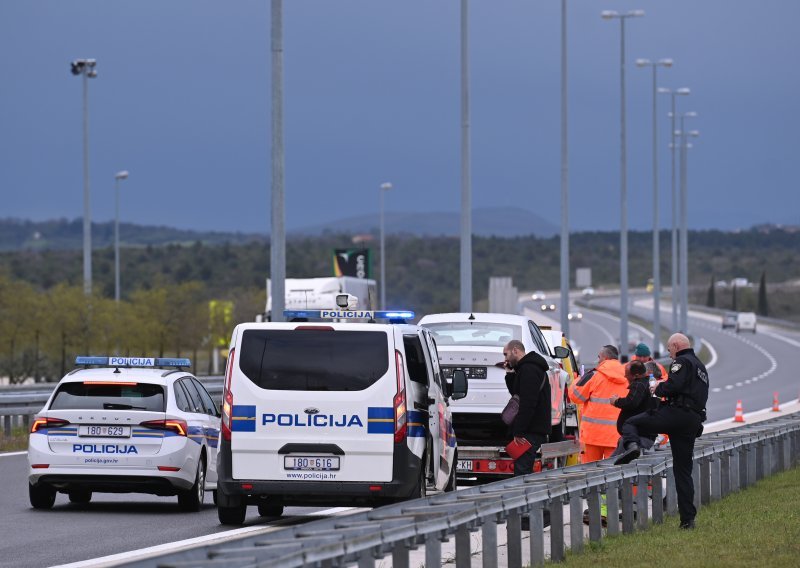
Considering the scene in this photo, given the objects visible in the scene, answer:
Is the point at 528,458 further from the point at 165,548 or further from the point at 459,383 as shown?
the point at 165,548

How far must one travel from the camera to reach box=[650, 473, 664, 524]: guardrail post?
15.6m

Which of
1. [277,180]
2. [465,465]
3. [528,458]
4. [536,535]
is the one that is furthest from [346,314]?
[277,180]

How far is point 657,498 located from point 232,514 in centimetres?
385

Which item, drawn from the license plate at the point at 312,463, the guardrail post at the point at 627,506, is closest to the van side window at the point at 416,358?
the license plate at the point at 312,463

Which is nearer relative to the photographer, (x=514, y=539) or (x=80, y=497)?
(x=514, y=539)

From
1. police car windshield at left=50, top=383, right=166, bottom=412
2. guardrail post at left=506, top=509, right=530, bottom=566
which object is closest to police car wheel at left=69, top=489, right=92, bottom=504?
police car windshield at left=50, top=383, right=166, bottom=412

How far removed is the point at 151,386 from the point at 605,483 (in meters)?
5.88

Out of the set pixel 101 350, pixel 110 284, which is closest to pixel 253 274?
pixel 110 284

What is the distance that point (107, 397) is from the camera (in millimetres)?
18141

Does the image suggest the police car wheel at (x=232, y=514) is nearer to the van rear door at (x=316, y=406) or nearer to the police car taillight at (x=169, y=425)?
the van rear door at (x=316, y=406)

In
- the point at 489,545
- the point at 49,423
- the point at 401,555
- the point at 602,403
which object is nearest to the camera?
the point at 401,555

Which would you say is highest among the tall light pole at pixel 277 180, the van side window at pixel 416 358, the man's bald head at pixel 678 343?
the tall light pole at pixel 277 180

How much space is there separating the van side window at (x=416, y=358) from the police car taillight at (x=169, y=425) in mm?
3122

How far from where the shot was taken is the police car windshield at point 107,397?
18078mm
